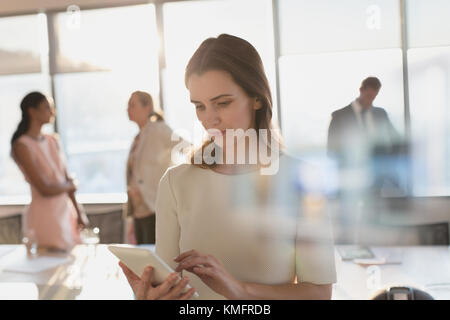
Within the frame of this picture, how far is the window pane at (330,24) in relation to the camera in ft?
3.71

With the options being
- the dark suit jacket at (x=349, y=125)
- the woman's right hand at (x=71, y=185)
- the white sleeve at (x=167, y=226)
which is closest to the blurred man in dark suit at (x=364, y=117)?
the dark suit jacket at (x=349, y=125)

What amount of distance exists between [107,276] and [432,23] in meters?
1.42

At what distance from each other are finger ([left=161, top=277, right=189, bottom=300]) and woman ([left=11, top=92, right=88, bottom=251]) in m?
1.22

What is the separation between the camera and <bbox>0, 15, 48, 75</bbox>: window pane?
122 cm

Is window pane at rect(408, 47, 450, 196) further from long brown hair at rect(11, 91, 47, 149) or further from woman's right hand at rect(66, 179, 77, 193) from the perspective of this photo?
woman's right hand at rect(66, 179, 77, 193)

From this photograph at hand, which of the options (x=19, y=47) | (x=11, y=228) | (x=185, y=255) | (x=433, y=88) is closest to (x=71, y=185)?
(x=11, y=228)

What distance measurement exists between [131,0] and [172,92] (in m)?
0.29

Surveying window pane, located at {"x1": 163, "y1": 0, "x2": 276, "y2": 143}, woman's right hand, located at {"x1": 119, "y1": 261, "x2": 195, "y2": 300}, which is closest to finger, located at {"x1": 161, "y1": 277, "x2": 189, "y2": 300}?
woman's right hand, located at {"x1": 119, "y1": 261, "x2": 195, "y2": 300}

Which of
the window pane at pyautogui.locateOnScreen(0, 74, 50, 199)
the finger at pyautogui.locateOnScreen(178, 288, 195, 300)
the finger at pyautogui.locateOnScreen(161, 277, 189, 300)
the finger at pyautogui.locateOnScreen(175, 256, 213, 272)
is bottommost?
the finger at pyautogui.locateOnScreen(178, 288, 195, 300)

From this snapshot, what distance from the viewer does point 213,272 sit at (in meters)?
0.84

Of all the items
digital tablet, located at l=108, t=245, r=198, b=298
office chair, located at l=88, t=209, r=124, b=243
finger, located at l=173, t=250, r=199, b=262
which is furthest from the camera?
office chair, located at l=88, t=209, r=124, b=243

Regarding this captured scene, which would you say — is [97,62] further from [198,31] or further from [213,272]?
[213,272]
